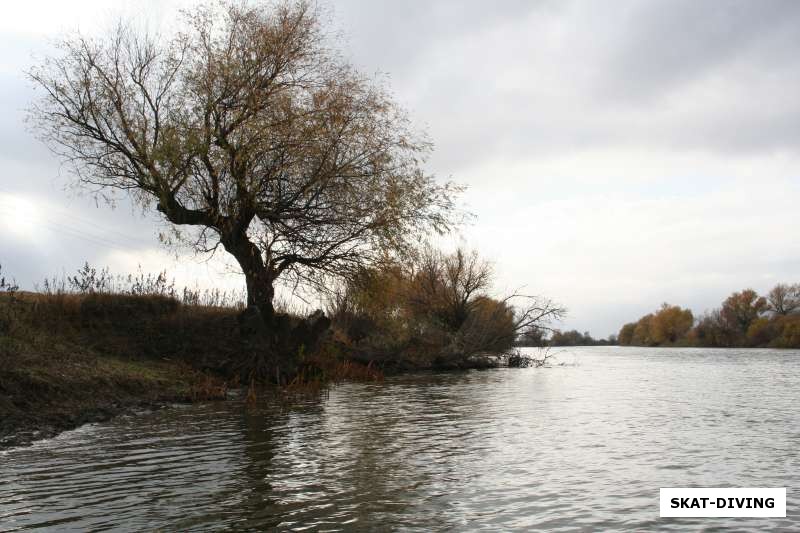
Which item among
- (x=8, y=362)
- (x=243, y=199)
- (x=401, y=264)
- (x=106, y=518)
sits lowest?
(x=106, y=518)

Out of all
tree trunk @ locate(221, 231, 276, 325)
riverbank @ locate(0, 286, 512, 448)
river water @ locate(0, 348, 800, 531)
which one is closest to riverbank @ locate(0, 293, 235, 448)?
riverbank @ locate(0, 286, 512, 448)

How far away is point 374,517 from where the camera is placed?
7211 millimetres

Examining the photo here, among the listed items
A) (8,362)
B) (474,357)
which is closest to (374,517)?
(8,362)

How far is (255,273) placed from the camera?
2406 cm

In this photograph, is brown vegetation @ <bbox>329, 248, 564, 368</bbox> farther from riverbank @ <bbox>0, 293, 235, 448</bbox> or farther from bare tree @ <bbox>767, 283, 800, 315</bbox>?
bare tree @ <bbox>767, 283, 800, 315</bbox>

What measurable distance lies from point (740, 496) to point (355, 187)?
17.4 metres

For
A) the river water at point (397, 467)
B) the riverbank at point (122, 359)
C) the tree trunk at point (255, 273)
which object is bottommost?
the river water at point (397, 467)

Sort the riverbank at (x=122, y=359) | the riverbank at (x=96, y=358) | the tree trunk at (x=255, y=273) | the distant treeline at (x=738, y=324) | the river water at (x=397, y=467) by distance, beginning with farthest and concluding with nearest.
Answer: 1. the distant treeline at (x=738, y=324)
2. the tree trunk at (x=255, y=273)
3. the riverbank at (x=122, y=359)
4. the riverbank at (x=96, y=358)
5. the river water at (x=397, y=467)

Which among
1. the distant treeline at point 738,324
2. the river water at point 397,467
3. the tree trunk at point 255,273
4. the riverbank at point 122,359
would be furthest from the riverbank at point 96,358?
the distant treeline at point 738,324

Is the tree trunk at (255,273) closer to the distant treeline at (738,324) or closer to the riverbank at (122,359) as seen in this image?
the riverbank at (122,359)

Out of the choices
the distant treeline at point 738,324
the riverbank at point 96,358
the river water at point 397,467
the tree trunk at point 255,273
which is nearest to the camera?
the river water at point 397,467

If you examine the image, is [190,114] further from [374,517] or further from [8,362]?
[374,517]

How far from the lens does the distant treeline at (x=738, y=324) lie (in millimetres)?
88625

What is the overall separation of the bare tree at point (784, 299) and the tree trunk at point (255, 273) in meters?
98.5
